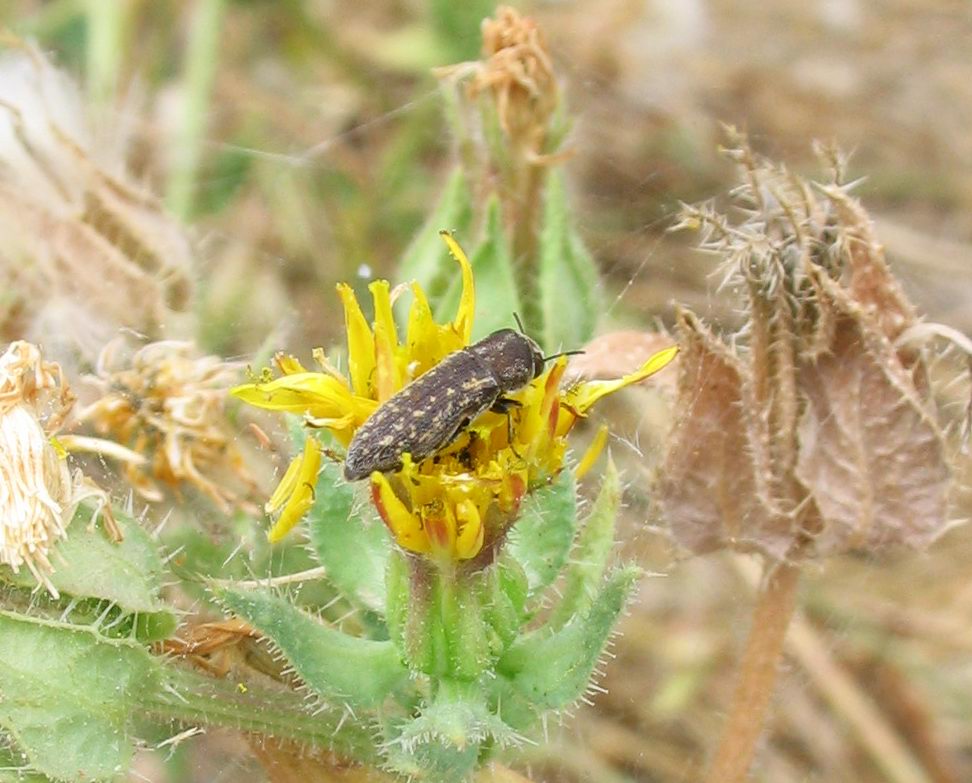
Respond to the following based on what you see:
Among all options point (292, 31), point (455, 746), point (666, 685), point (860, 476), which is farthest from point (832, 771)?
point (292, 31)

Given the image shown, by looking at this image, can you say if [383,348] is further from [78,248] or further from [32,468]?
[78,248]

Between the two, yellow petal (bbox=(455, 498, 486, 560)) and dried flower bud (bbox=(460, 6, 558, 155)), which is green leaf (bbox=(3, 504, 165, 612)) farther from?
dried flower bud (bbox=(460, 6, 558, 155))

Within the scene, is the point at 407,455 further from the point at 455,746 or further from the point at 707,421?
the point at 707,421

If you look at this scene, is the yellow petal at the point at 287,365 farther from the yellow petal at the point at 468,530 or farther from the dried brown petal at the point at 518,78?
the dried brown petal at the point at 518,78

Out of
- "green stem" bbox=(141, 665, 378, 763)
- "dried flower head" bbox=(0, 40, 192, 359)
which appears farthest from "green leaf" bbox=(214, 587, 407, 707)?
"dried flower head" bbox=(0, 40, 192, 359)

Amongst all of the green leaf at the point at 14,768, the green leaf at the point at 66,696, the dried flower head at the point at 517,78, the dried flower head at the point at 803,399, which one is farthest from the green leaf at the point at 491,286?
the green leaf at the point at 14,768

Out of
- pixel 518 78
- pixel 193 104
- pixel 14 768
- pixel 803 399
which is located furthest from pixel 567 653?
pixel 193 104
